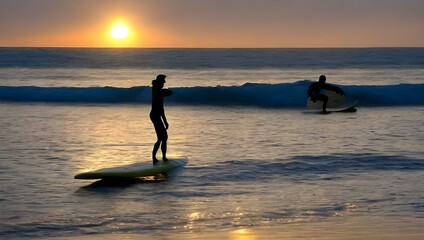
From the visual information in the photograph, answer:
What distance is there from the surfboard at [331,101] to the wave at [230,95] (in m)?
5.95

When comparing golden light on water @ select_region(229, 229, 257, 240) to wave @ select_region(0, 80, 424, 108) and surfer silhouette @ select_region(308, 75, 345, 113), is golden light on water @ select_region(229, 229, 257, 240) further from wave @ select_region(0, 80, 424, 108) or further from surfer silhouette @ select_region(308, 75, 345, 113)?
wave @ select_region(0, 80, 424, 108)

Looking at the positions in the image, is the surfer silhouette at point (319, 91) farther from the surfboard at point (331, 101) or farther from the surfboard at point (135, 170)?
the surfboard at point (135, 170)

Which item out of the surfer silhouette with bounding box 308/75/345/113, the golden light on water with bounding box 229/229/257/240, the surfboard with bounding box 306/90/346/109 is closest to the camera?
the golden light on water with bounding box 229/229/257/240

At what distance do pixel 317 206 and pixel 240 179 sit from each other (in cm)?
236

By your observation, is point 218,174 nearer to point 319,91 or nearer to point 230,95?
point 319,91

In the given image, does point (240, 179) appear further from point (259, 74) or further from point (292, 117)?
point (259, 74)

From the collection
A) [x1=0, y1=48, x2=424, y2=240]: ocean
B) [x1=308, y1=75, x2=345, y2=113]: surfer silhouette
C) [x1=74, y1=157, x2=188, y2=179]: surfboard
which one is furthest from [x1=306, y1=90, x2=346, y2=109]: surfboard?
[x1=74, y1=157, x2=188, y2=179]: surfboard

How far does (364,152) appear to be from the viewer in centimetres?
1524

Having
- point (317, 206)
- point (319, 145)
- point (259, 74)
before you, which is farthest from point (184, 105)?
point (259, 74)

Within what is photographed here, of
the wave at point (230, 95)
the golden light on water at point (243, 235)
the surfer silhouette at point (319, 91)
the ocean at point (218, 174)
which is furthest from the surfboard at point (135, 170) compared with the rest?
the wave at point (230, 95)

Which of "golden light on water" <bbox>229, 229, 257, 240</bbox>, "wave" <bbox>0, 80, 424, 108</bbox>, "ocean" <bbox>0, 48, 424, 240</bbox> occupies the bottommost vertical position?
"golden light on water" <bbox>229, 229, 257, 240</bbox>

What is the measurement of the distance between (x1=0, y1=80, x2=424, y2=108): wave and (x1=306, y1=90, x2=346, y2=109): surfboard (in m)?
5.95

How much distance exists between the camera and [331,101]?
1056 inches

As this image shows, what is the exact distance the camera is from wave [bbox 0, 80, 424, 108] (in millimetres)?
34250
